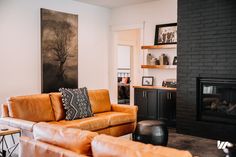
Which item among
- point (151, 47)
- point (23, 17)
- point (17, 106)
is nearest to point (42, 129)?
point (17, 106)

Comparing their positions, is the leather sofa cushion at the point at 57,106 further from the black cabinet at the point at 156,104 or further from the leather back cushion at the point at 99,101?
the black cabinet at the point at 156,104

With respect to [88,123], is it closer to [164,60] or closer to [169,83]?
[169,83]

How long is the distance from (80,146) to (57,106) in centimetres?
263

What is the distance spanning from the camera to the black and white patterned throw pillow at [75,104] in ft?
14.4

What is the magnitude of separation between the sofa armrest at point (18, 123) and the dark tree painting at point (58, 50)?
2029 millimetres

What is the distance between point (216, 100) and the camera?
4875mm

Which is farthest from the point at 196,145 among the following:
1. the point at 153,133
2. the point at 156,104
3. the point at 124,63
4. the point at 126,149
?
the point at 124,63

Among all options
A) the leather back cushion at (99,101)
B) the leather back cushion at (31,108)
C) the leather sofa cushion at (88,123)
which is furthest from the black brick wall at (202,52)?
the leather back cushion at (31,108)

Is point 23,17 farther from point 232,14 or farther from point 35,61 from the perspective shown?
point 232,14

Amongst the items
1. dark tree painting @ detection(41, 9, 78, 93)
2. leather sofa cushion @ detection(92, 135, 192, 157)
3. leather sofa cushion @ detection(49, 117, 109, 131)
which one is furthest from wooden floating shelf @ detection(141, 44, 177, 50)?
leather sofa cushion @ detection(92, 135, 192, 157)

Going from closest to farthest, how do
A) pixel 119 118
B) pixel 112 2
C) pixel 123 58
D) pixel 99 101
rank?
pixel 119 118, pixel 99 101, pixel 112 2, pixel 123 58

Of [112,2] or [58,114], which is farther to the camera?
[112,2]

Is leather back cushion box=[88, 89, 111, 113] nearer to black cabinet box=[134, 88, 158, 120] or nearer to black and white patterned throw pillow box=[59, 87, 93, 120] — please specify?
black and white patterned throw pillow box=[59, 87, 93, 120]

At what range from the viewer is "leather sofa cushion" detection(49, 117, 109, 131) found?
4.00 metres
